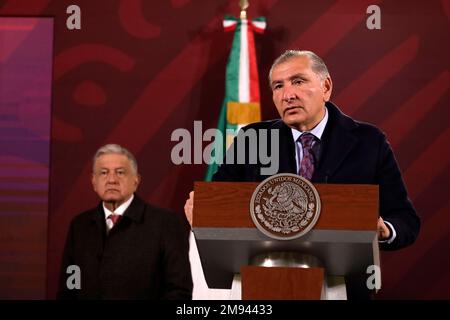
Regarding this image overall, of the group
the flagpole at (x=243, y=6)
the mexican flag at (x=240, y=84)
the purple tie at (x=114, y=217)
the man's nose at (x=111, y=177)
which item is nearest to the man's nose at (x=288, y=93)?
the purple tie at (x=114, y=217)

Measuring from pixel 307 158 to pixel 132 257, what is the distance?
1.43m

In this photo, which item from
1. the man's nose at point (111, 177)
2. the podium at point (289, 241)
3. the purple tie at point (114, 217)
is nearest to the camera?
the podium at point (289, 241)

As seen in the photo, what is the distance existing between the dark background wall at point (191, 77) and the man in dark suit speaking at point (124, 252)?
108cm

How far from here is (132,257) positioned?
3869mm

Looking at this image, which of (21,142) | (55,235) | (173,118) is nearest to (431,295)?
(173,118)

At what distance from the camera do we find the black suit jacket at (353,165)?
8.65ft

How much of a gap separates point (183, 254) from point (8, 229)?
1.78 metres

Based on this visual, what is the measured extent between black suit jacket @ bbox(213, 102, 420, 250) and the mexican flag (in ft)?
6.73

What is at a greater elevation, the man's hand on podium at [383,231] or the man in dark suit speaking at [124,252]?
the man in dark suit speaking at [124,252]

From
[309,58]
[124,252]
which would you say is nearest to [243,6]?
[124,252]

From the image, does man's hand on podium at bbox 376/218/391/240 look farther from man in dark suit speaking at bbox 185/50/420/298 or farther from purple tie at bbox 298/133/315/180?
purple tie at bbox 298/133/315/180

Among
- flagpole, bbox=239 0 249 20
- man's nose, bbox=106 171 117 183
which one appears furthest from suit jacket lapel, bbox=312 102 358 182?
flagpole, bbox=239 0 249 20

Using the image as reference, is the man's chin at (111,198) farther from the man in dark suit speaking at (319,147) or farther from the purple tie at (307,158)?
the purple tie at (307,158)
